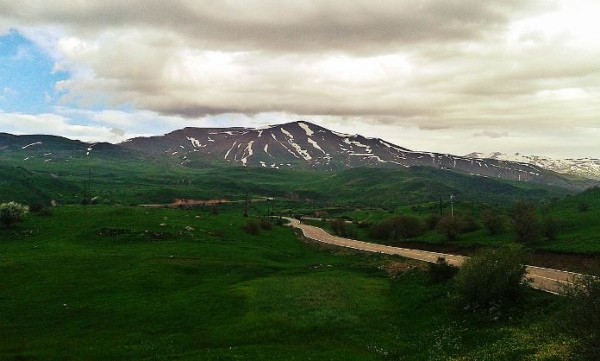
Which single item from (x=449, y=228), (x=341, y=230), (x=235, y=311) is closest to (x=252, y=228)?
(x=341, y=230)

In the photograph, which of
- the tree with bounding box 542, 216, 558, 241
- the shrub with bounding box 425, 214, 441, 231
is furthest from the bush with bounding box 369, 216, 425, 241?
the tree with bounding box 542, 216, 558, 241

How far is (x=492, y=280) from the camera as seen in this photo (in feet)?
143

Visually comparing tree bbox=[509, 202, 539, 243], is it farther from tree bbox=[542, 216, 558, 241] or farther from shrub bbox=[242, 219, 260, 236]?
shrub bbox=[242, 219, 260, 236]

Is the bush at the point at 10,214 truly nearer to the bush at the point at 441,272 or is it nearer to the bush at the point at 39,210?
the bush at the point at 39,210

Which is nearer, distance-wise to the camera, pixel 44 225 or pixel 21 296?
pixel 21 296

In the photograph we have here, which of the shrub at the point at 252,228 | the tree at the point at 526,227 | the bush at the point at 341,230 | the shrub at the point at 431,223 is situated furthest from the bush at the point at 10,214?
the tree at the point at 526,227

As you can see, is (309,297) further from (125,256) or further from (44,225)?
(44,225)

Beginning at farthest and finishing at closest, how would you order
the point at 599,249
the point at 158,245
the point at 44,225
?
the point at 44,225
the point at 158,245
the point at 599,249

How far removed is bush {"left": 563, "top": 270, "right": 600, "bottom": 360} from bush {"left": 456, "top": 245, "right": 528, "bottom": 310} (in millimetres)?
17005

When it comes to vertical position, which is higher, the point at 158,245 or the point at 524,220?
the point at 524,220

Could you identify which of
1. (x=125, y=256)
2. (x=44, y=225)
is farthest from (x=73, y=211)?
(x=125, y=256)

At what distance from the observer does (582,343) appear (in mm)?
24000

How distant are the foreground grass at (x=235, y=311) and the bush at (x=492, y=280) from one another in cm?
208

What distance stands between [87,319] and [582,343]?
47.8 metres
